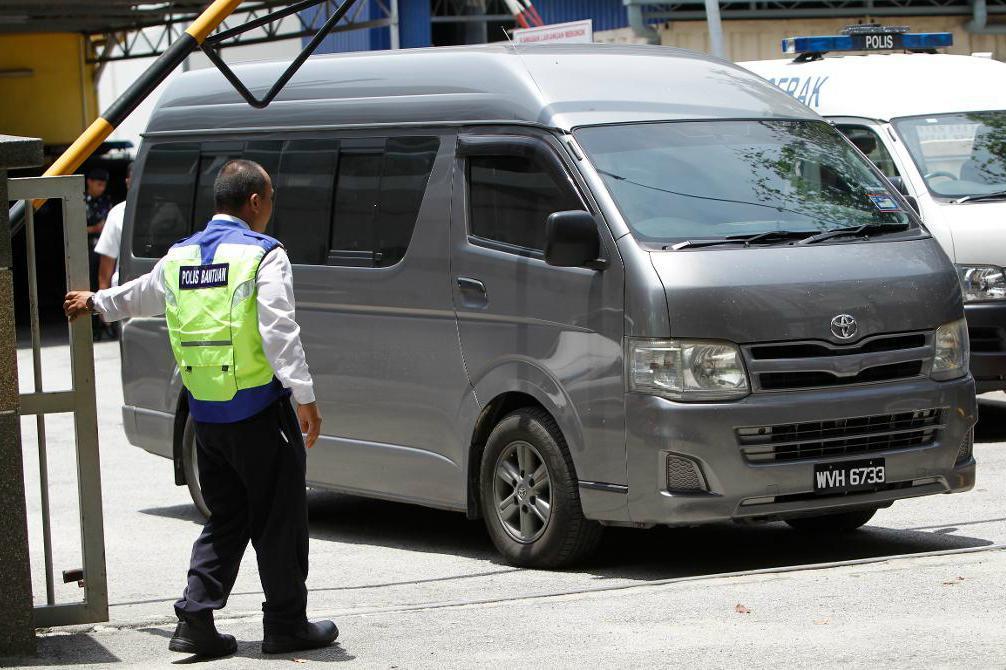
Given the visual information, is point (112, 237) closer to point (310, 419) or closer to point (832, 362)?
point (832, 362)

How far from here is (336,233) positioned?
29.7 ft

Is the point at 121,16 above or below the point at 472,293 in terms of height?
above

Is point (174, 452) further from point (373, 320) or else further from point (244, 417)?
point (244, 417)

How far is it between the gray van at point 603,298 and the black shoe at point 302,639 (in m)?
1.72

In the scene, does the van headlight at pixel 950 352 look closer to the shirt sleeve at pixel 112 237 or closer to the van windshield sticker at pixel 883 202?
the van windshield sticker at pixel 883 202

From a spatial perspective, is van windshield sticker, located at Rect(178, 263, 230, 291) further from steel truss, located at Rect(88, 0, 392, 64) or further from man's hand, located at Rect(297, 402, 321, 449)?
steel truss, located at Rect(88, 0, 392, 64)

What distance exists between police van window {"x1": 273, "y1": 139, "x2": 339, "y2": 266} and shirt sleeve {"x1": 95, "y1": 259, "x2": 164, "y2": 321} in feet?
9.20

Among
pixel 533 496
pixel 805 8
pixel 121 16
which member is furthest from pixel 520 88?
pixel 121 16

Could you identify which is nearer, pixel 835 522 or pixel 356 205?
pixel 835 522

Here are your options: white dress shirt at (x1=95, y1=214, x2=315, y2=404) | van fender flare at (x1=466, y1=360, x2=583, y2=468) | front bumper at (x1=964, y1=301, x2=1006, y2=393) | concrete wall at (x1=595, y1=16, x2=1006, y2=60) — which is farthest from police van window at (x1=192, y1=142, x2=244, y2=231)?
concrete wall at (x1=595, y1=16, x2=1006, y2=60)

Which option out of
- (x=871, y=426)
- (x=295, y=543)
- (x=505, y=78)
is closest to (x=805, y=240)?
(x=871, y=426)

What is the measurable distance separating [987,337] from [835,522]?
2.93 meters

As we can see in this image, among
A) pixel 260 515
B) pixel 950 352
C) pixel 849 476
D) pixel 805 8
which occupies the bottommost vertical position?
pixel 849 476

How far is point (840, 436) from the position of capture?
24.7 ft
